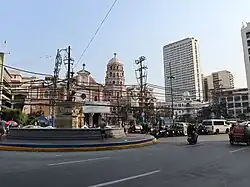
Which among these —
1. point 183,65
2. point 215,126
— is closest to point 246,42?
point 183,65

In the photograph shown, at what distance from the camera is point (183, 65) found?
157 ft

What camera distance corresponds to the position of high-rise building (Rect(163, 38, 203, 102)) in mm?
45969

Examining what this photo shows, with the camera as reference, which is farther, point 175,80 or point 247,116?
point 247,116

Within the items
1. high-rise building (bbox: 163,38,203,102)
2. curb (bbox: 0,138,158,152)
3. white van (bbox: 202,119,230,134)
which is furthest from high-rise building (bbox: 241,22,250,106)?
curb (bbox: 0,138,158,152)

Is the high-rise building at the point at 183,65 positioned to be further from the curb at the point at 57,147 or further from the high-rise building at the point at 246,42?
the high-rise building at the point at 246,42

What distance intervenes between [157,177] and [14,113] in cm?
5750

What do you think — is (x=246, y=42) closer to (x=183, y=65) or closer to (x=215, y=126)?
(x=183, y=65)

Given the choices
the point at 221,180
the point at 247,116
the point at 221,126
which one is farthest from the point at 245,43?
the point at 221,180

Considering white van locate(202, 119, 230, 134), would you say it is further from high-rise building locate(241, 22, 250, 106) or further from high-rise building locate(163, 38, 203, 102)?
high-rise building locate(241, 22, 250, 106)

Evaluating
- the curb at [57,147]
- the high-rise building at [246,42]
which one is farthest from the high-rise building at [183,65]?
the high-rise building at [246,42]

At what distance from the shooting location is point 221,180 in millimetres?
6746

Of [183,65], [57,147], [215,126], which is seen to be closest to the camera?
[57,147]

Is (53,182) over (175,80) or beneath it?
beneath

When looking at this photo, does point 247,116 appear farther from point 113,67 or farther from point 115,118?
point 113,67
